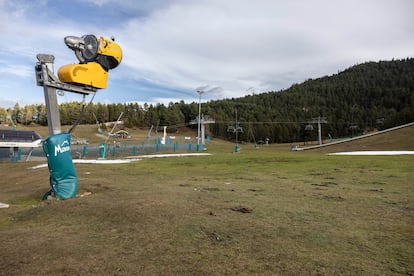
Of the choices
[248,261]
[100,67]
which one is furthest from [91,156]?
[248,261]

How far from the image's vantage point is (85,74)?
9.74 meters

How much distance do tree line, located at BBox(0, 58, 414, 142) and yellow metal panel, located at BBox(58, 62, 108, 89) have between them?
9583 cm

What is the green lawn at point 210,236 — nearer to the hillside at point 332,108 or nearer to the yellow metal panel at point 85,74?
the yellow metal panel at point 85,74

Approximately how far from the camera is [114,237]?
509cm

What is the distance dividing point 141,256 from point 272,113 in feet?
497

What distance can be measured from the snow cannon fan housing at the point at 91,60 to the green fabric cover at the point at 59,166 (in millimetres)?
1863

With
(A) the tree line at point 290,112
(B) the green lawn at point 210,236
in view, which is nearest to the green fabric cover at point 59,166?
(B) the green lawn at point 210,236

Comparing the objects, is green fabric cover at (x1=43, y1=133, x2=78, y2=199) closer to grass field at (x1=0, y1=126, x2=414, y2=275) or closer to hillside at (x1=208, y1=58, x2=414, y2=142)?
grass field at (x1=0, y1=126, x2=414, y2=275)

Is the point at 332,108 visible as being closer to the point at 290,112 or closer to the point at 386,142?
the point at 290,112

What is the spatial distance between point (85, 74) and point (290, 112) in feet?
504

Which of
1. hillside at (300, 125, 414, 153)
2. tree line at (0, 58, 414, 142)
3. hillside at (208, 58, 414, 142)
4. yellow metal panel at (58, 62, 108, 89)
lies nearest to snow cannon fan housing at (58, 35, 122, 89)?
yellow metal panel at (58, 62, 108, 89)

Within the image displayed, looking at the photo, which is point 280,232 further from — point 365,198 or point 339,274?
point 365,198

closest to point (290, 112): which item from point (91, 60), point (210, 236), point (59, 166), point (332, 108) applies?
point (332, 108)

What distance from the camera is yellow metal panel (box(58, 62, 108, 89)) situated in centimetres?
944
